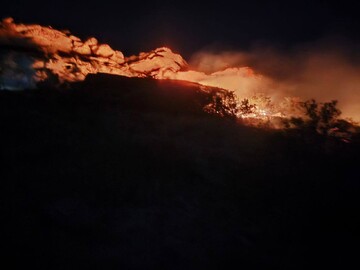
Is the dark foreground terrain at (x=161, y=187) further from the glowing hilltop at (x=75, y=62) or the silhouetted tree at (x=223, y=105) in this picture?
the glowing hilltop at (x=75, y=62)

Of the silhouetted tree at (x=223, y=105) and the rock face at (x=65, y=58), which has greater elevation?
the rock face at (x=65, y=58)

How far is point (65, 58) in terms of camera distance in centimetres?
1498

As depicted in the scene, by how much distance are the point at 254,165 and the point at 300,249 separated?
408cm

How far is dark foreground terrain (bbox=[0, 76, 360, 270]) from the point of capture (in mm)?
7148

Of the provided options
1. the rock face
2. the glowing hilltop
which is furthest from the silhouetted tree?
the rock face

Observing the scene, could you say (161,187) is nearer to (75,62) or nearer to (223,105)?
(223,105)

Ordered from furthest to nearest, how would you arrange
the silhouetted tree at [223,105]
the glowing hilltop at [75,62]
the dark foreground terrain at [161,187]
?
1. the silhouetted tree at [223,105]
2. the glowing hilltop at [75,62]
3. the dark foreground terrain at [161,187]

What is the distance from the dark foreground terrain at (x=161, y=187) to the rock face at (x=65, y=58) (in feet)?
3.28

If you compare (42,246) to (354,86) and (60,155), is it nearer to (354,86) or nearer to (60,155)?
(60,155)

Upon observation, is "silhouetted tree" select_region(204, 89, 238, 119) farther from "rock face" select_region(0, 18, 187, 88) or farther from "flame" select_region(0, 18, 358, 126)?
"rock face" select_region(0, 18, 187, 88)

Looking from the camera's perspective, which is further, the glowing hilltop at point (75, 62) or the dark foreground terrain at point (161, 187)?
the glowing hilltop at point (75, 62)

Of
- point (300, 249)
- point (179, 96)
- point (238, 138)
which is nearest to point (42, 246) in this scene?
point (300, 249)

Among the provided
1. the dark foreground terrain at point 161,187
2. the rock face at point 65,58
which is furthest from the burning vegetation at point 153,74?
the dark foreground terrain at point 161,187

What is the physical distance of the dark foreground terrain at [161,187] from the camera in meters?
7.15
